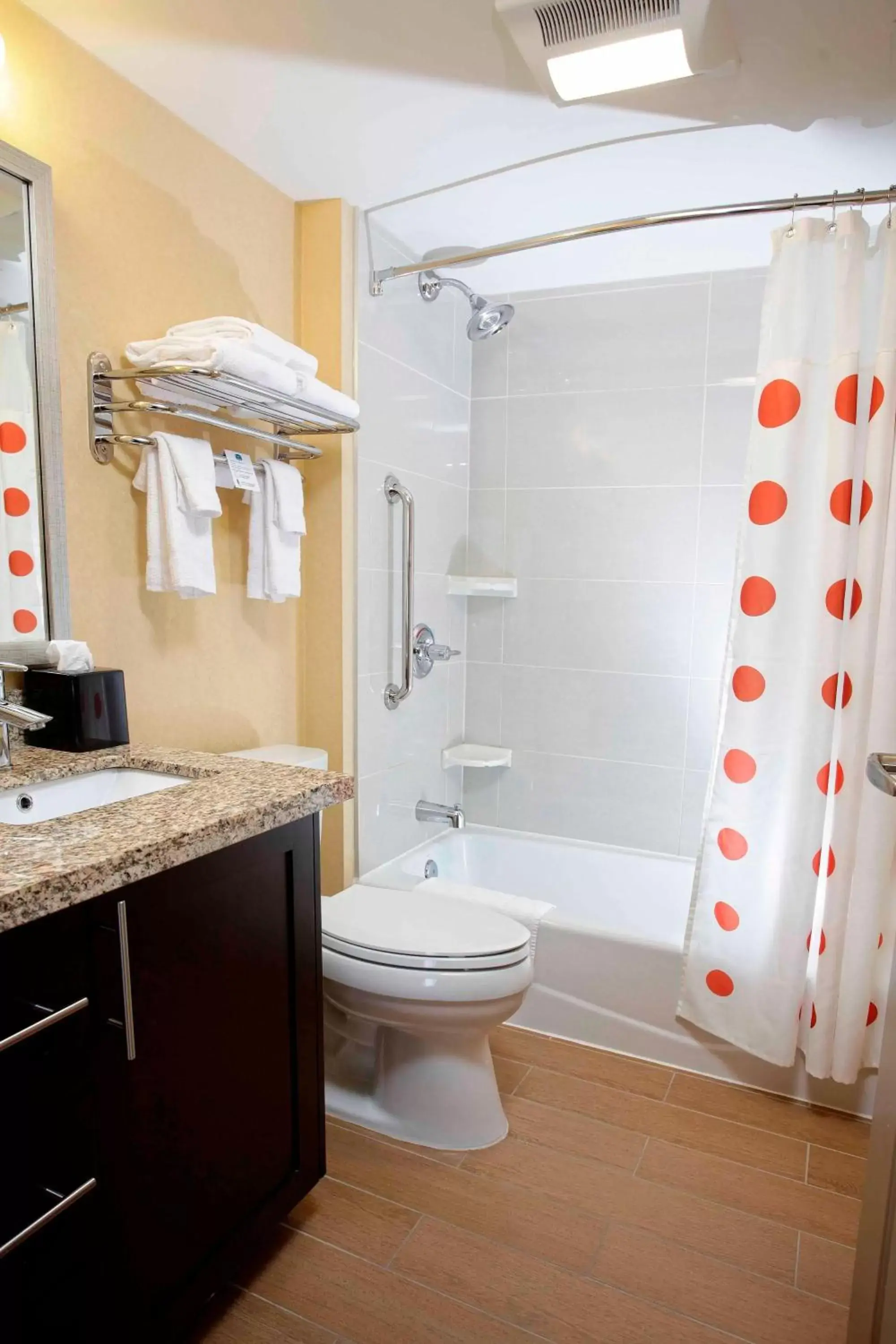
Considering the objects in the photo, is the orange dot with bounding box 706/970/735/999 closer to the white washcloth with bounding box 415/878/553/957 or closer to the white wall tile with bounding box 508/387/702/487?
the white washcloth with bounding box 415/878/553/957

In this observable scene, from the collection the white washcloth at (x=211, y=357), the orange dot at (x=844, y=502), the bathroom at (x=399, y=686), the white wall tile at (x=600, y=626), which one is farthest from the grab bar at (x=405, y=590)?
the orange dot at (x=844, y=502)

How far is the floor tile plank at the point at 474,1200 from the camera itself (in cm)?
151

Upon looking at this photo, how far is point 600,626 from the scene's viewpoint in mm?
2867

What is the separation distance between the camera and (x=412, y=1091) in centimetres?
181

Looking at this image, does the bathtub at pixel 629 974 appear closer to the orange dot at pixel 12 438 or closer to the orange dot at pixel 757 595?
the orange dot at pixel 757 595

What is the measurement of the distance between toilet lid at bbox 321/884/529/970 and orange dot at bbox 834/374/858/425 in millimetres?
1350

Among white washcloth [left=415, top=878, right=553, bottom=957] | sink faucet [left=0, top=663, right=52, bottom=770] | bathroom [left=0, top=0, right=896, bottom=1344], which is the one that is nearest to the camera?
bathroom [left=0, top=0, right=896, bottom=1344]

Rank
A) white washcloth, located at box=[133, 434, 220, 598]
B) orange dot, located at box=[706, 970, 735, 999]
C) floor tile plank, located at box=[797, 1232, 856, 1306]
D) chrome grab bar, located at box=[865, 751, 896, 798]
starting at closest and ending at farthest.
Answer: chrome grab bar, located at box=[865, 751, 896, 798] → floor tile plank, located at box=[797, 1232, 856, 1306] → white washcloth, located at box=[133, 434, 220, 598] → orange dot, located at box=[706, 970, 735, 999]

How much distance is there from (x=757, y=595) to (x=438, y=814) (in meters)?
1.35

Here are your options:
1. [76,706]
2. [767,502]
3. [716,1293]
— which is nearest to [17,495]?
[76,706]

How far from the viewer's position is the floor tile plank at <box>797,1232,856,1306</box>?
1.42 metres

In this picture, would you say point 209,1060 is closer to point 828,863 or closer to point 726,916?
point 726,916

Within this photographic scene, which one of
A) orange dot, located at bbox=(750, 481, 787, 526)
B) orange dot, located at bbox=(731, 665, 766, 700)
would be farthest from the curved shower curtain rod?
orange dot, located at bbox=(731, 665, 766, 700)

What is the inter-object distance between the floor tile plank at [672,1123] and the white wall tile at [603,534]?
1.61 meters
